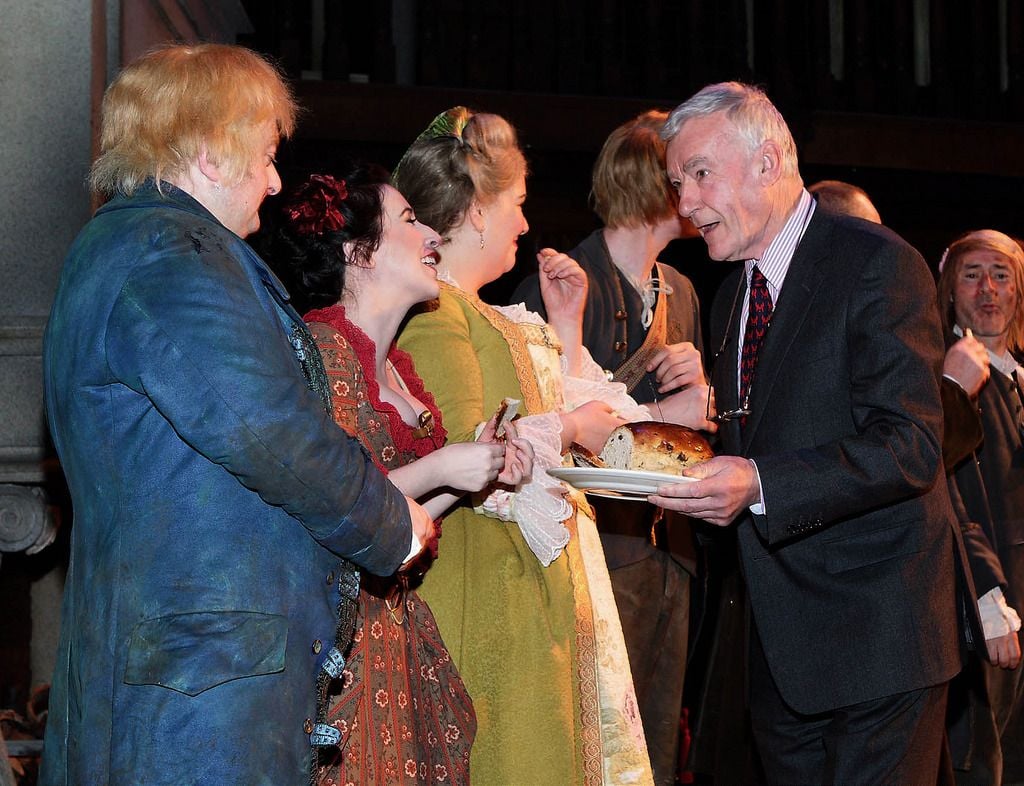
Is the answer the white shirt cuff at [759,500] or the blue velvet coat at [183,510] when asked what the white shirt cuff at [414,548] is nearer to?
the blue velvet coat at [183,510]

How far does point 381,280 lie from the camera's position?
2.61 metres

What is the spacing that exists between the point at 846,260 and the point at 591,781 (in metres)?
1.21

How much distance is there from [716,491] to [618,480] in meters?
0.19

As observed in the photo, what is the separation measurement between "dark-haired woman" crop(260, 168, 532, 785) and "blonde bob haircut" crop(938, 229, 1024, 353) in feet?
7.35

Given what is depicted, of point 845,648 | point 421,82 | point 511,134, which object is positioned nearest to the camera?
point 845,648

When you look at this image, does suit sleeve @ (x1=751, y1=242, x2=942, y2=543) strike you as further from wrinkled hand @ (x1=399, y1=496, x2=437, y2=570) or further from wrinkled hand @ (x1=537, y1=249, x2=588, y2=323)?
wrinkled hand @ (x1=537, y1=249, x2=588, y2=323)

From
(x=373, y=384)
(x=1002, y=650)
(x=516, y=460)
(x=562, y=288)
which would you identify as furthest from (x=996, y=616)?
(x=373, y=384)

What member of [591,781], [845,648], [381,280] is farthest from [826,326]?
[591,781]

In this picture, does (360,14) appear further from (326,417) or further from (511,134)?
(326,417)

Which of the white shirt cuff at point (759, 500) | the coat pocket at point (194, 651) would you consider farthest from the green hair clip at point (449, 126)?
the coat pocket at point (194, 651)

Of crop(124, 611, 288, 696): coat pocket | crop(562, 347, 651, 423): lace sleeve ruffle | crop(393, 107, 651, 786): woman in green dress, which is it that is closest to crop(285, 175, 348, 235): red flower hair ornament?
crop(393, 107, 651, 786): woman in green dress

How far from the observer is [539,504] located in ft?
9.08

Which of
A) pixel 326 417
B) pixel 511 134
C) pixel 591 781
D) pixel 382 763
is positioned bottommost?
pixel 591 781

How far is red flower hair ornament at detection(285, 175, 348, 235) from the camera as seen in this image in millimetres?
2566
